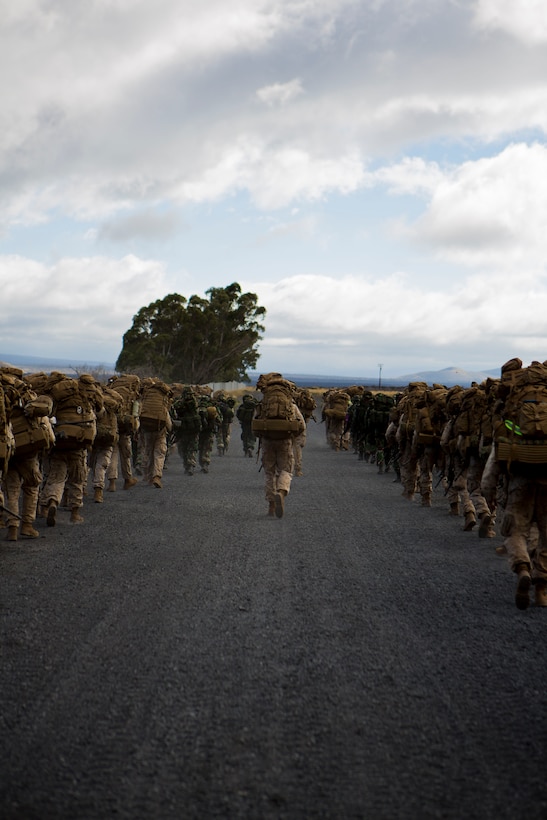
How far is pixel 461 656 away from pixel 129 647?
2.28m

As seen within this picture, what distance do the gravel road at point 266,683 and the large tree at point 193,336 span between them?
58.9 metres

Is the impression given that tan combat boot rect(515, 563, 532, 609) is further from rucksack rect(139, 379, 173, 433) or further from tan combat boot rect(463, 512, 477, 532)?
rucksack rect(139, 379, 173, 433)

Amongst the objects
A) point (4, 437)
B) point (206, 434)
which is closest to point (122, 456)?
point (206, 434)

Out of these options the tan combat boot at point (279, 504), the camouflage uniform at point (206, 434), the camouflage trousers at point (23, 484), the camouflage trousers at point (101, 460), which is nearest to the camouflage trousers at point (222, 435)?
the camouflage uniform at point (206, 434)

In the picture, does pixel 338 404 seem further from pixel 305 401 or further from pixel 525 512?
pixel 525 512

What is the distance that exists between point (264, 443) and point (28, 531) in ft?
15.5

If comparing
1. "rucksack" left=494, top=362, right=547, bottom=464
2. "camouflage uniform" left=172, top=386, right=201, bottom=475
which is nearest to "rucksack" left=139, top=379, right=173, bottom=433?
"camouflage uniform" left=172, top=386, right=201, bottom=475

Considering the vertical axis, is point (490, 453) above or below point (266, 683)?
above

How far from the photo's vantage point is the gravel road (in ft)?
13.1

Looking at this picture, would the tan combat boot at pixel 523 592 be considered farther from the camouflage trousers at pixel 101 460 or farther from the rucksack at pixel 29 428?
the camouflage trousers at pixel 101 460

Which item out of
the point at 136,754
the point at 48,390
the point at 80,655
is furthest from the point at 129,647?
the point at 48,390

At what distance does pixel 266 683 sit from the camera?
17.9ft

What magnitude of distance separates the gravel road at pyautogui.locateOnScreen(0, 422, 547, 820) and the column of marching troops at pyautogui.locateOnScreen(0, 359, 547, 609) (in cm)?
74

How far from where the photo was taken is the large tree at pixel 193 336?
228 feet
